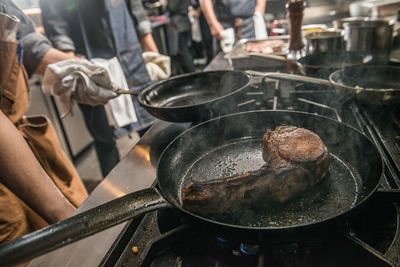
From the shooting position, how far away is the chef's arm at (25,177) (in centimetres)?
101

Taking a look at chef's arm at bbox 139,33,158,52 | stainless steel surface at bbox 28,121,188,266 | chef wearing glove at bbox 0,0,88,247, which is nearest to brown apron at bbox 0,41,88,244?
chef wearing glove at bbox 0,0,88,247

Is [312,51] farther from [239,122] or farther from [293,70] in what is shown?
[239,122]

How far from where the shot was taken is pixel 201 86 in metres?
1.66

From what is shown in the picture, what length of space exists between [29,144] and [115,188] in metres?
0.82

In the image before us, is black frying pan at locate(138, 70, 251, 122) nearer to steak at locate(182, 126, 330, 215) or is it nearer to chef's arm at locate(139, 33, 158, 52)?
steak at locate(182, 126, 330, 215)

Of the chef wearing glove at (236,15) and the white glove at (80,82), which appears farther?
the chef wearing glove at (236,15)

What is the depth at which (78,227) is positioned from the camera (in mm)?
536

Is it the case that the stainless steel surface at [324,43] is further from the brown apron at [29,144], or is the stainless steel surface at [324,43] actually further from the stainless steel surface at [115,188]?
the brown apron at [29,144]

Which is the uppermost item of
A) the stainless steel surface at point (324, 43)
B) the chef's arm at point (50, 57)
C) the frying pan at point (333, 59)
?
the chef's arm at point (50, 57)

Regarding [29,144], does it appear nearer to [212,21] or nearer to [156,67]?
[156,67]

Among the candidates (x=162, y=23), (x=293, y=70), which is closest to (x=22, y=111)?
(x=293, y=70)

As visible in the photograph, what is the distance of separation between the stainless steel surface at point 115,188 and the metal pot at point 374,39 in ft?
4.08

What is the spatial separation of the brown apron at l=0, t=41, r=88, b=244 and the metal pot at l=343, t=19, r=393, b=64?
1990 millimetres

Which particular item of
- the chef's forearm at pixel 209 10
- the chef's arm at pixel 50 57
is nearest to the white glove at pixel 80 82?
the chef's arm at pixel 50 57
